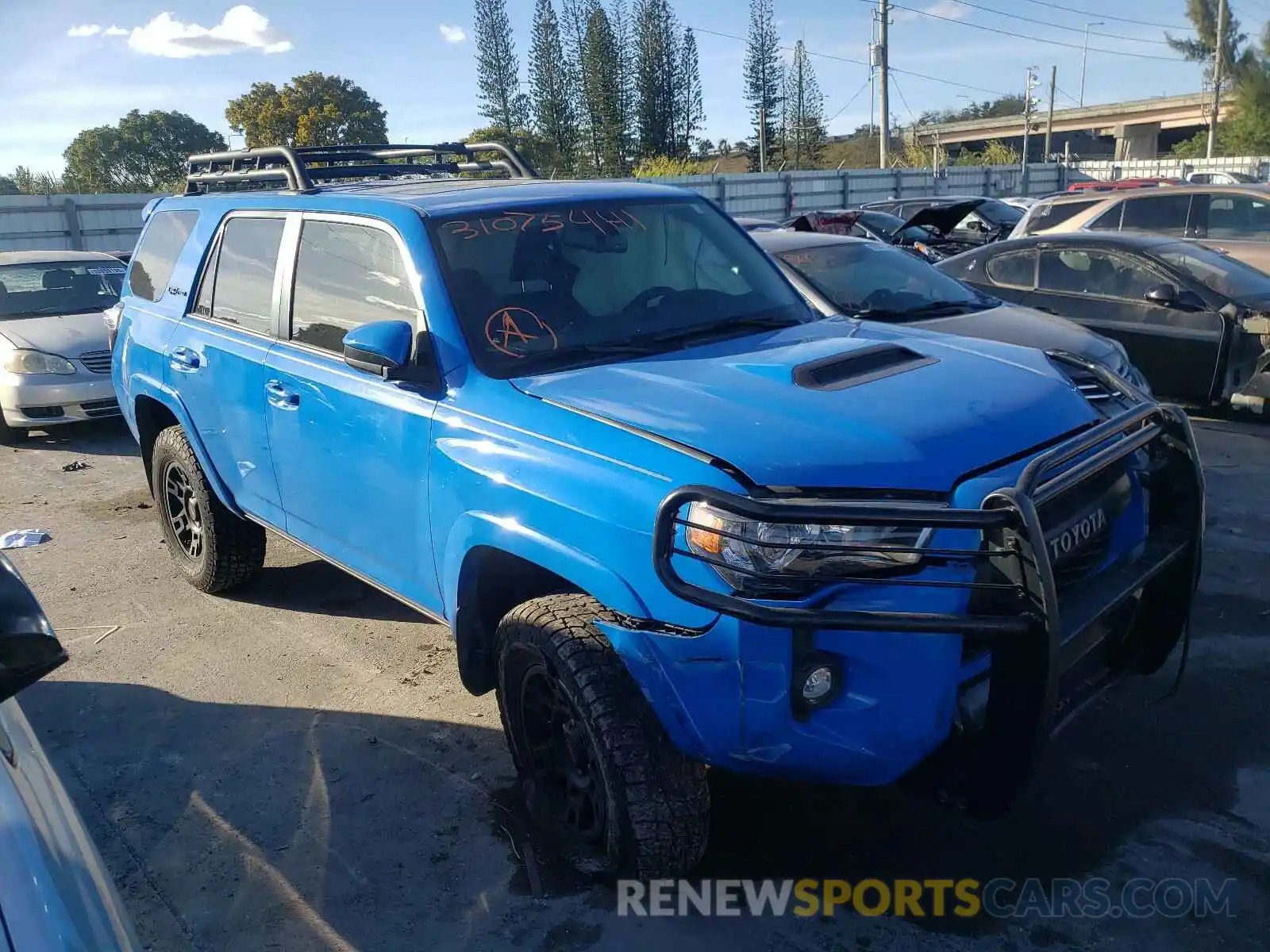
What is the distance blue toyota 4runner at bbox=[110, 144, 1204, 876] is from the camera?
7.95ft

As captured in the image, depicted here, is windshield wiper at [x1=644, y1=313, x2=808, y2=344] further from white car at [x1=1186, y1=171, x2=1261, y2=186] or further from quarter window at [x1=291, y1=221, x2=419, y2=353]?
white car at [x1=1186, y1=171, x2=1261, y2=186]

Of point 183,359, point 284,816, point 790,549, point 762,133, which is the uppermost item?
point 762,133

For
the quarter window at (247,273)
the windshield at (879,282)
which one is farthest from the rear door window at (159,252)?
the windshield at (879,282)

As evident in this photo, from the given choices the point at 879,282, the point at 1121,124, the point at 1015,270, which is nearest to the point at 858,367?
the point at 879,282

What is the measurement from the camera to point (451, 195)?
3887mm

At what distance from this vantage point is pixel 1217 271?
7.81 metres

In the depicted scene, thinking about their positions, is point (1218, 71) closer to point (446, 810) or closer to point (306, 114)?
point (306, 114)

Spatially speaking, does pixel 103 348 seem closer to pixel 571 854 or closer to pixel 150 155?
pixel 571 854

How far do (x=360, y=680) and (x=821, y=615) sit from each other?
2651 millimetres

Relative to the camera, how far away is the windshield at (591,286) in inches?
133

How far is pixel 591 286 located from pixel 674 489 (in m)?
1.39

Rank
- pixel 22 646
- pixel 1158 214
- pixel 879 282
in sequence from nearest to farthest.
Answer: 1. pixel 22 646
2. pixel 879 282
3. pixel 1158 214

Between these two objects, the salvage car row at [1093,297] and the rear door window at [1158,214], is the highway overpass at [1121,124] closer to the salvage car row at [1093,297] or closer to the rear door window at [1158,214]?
the rear door window at [1158,214]

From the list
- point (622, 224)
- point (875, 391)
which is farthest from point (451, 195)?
point (875, 391)
